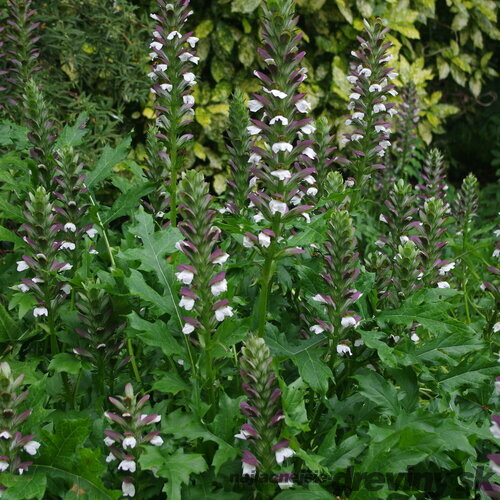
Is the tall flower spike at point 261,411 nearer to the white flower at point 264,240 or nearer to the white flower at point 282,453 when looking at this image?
the white flower at point 282,453

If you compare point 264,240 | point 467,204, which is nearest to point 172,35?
point 264,240

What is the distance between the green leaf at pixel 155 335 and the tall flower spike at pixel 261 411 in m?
0.40

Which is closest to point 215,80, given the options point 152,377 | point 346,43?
point 346,43

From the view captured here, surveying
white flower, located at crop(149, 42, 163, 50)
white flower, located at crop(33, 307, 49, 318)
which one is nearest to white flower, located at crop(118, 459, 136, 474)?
white flower, located at crop(33, 307, 49, 318)

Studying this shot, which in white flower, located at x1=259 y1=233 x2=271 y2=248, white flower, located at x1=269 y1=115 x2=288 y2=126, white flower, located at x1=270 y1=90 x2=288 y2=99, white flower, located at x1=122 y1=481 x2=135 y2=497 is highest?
white flower, located at x1=270 y1=90 x2=288 y2=99

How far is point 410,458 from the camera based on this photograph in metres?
1.87

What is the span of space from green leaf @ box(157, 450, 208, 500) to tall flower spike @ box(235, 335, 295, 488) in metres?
0.14

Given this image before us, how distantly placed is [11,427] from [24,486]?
178 mm

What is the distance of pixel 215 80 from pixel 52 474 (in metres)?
4.46

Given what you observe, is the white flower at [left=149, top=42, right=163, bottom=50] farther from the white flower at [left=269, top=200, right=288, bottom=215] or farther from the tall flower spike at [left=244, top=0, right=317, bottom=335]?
the white flower at [left=269, top=200, right=288, bottom=215]

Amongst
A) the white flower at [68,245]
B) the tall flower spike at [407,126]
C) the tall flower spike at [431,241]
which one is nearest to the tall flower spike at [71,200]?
the white flower at [68,245]

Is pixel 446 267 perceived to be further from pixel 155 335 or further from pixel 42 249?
pixel 42 249

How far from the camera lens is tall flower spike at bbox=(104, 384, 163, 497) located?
1.82 meters

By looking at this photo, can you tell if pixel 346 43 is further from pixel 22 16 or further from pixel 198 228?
pixel 198 228
